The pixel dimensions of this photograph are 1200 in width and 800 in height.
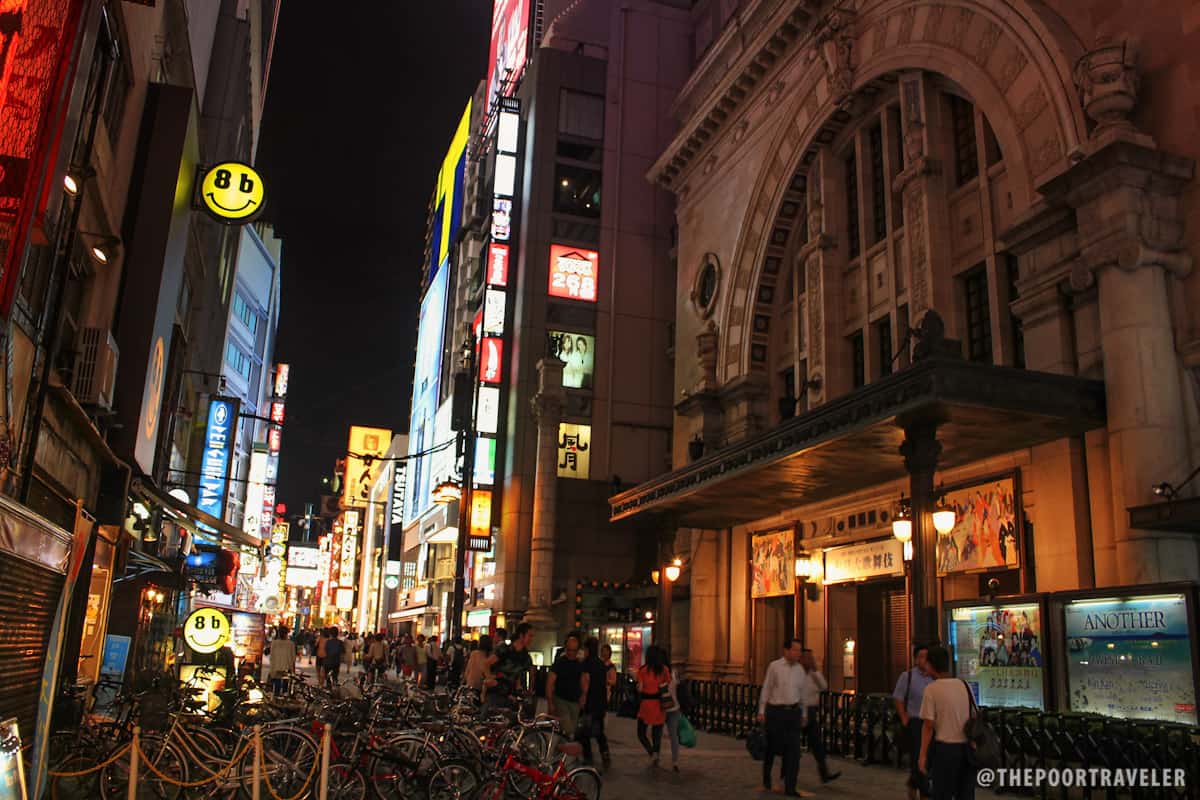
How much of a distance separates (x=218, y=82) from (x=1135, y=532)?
30.5 meters

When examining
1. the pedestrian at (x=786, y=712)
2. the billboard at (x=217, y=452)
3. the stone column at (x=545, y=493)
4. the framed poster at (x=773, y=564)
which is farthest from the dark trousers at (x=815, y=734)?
the stone column at (x=545, y=493)

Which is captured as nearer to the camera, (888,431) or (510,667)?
(510,667)

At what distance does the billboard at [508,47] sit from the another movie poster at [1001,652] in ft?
160

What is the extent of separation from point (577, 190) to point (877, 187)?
26036mm

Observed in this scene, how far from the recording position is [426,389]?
256ft

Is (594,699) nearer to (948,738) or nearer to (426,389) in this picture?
(948,738)

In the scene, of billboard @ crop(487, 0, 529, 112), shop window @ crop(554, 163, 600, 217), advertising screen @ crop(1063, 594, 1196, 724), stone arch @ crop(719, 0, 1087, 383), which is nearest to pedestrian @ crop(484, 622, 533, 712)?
advertising screen @ crop(1063, 594, 1196, 724)

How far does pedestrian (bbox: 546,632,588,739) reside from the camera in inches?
546

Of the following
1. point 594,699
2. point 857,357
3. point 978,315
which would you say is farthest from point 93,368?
point 857,357

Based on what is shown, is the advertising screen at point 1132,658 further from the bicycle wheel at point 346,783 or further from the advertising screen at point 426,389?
the advertising screen at point 426,389

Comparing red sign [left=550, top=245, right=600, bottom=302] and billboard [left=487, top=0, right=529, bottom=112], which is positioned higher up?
billboard [left=487, top=0, right=529, bottom=112]

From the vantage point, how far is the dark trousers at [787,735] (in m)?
12.3

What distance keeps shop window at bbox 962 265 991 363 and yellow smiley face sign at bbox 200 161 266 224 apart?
54.4ft

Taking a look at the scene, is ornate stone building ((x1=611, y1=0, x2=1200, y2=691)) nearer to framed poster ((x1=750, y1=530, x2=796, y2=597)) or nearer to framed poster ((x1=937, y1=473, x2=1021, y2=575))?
framed poster ((x1=937, y1=473, x2=1021, y2=575))
